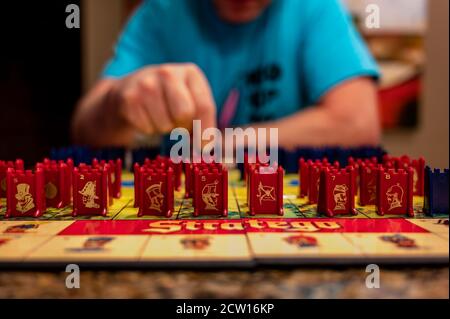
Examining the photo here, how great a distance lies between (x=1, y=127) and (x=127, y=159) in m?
1.23

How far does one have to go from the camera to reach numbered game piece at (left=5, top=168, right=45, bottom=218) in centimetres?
113

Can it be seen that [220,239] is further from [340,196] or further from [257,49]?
[257,49]

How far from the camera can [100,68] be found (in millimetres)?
2865

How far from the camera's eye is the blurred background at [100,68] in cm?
277

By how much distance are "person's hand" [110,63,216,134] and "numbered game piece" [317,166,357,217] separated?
611 millimetres

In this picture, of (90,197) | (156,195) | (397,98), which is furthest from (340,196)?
(397,98)

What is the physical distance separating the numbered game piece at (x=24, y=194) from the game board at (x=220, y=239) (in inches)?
1.1

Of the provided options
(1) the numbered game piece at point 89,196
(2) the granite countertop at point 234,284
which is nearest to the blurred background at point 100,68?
(1) the numbered game piece at point 89,196

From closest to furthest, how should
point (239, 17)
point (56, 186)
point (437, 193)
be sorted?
point (437, 193)
point (56, 186)
point (239, 17)

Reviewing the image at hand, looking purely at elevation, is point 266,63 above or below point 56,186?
above

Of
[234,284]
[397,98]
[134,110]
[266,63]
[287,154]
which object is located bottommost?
[234,284]

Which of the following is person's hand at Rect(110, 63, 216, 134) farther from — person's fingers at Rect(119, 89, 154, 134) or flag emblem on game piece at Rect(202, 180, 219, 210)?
flag emblem on game piece at Rect(202, 180, 219, 210)

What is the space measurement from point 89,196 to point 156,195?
0.53 ft

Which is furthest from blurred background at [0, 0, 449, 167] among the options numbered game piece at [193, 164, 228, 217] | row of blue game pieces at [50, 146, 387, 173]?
numbered game piece at [193, 164, 228, 217]
